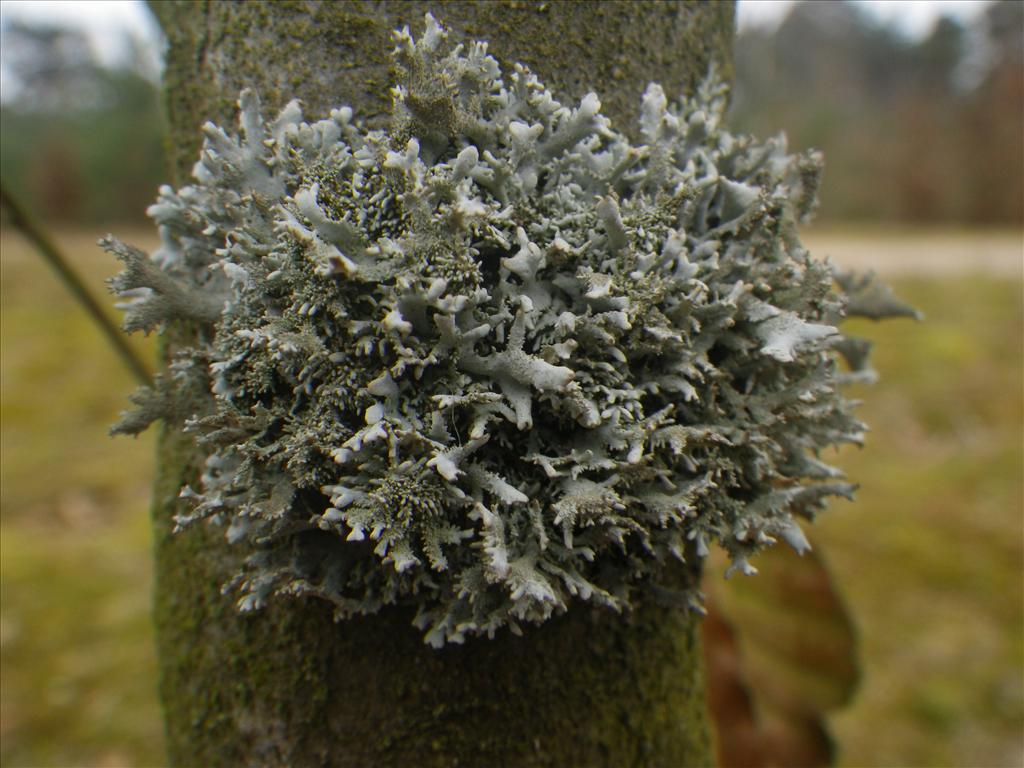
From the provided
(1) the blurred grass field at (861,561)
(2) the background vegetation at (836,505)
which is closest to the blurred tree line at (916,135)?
(2) the background vegetation at (836,505)

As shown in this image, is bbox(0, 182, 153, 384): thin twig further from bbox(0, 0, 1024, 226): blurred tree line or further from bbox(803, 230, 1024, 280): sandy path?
bbox(0, 0, 1024, 226): blurred tree line

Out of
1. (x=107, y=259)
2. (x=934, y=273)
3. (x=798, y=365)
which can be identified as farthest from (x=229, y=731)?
(x=107, y=259)

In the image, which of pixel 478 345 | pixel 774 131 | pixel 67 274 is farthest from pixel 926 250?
pixel 478 345

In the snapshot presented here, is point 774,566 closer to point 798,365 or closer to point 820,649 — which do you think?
point 820,649

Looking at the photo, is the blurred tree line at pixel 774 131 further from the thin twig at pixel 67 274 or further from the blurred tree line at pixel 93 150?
the thin twig at pixel 67 274

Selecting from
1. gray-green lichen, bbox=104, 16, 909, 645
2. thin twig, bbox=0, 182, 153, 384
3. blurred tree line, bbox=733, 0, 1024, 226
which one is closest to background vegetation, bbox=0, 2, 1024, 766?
thin twig, bbox=0, 182, 153, 384
